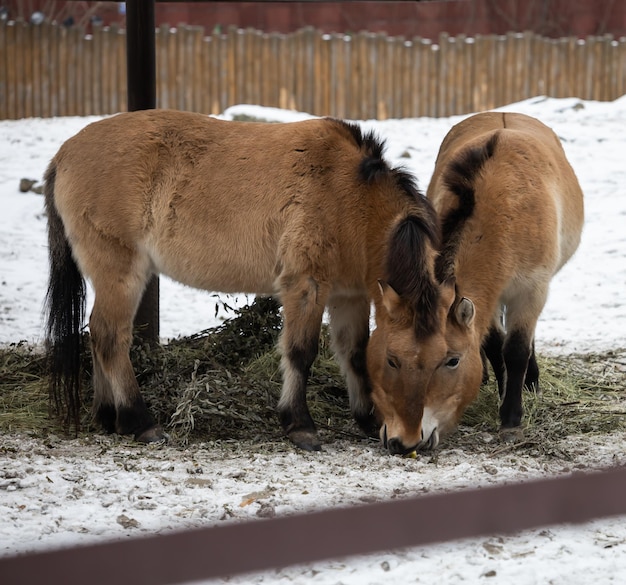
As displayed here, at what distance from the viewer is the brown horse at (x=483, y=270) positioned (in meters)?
4.63

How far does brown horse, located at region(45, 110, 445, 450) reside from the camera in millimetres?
5102

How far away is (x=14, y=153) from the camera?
45.0 ft

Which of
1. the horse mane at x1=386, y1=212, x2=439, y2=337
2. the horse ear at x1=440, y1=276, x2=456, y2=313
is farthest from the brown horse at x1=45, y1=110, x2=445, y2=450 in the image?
the horse ear at x1=440, y1=276, x2=456, y2=313

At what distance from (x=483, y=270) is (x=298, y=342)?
3.49 feet

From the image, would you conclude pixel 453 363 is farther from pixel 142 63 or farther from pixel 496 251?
pixel 142 63

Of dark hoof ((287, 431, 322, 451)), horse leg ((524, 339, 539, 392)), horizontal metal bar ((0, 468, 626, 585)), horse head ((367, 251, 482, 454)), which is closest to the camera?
horizontal metal bar ((0, 468, 626, 585))

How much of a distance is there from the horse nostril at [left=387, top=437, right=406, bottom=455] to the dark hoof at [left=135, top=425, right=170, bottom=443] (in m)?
1.27

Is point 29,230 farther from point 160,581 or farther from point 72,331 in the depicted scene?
point 160,581

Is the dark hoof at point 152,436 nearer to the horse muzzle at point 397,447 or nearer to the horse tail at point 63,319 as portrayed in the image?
the horse tail at point 63,319

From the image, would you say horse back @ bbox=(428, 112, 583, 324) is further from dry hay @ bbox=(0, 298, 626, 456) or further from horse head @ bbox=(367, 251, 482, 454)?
dry hay @ bbox=(0, 298, 626, 456)

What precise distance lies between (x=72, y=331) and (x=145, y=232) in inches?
28.0

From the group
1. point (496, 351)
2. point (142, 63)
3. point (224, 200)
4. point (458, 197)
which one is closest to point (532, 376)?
point (496, 351)

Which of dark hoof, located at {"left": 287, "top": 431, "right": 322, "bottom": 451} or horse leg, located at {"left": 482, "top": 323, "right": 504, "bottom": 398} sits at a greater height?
horse leg, located at {"left": 482, "top": 323, "right": 504, "bottom": 398}

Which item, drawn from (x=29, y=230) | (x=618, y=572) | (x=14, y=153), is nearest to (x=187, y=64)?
(x=14, y=153)
